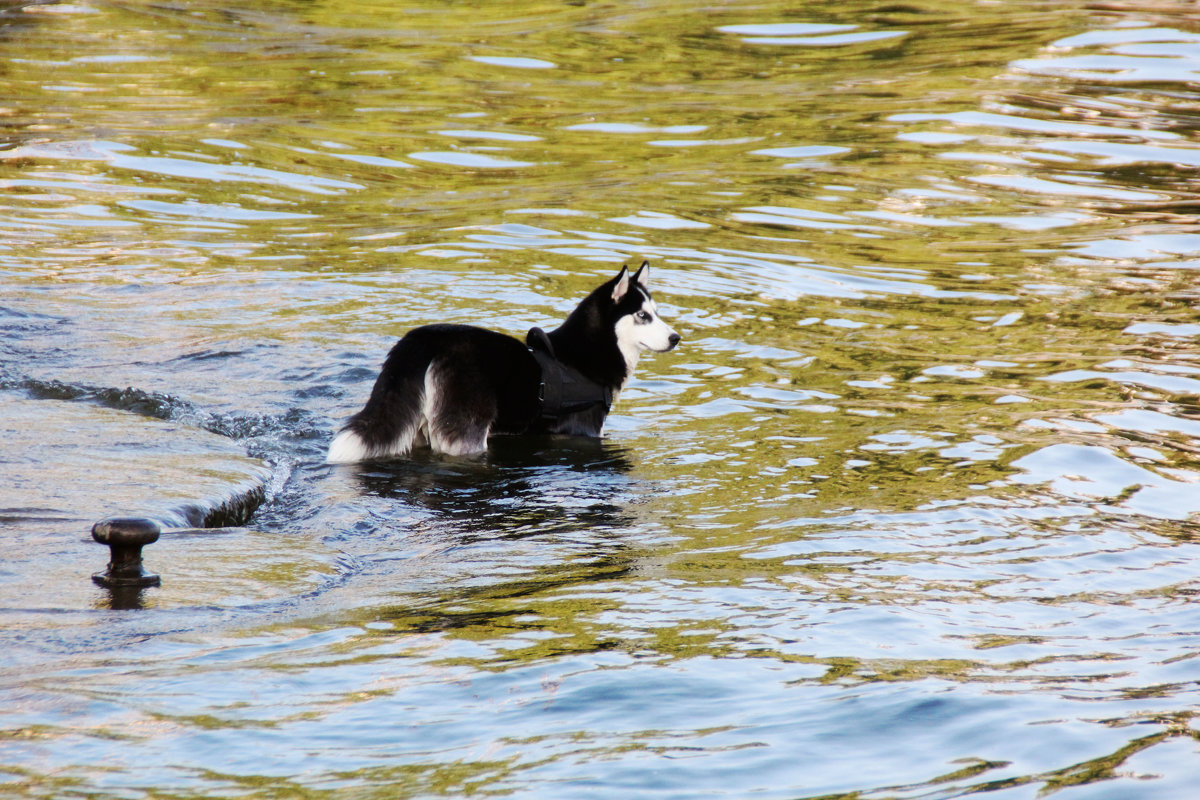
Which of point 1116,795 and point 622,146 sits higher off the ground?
point 622,146

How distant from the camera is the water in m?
3.44

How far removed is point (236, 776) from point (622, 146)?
13.3 metres

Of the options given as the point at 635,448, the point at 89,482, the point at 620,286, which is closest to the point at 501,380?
the point at 635,448

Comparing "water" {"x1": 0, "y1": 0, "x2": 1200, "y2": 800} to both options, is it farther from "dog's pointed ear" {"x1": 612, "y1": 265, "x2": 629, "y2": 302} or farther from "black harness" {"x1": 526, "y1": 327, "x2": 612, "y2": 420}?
"dog's pointed ear" {"x1": 612, "y1": 265, "x2": 629, "y2": 302}

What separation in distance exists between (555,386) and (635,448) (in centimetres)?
58

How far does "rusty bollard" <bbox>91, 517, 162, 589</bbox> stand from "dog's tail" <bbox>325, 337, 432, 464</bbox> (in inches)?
83.2

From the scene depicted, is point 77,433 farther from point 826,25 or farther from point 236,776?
point 826,25

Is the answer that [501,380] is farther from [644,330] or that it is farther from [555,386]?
[644,330]

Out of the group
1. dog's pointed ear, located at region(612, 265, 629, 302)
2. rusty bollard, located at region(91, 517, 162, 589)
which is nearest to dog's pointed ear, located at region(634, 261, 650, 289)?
dog's pointed ear, located at region(612, 265, 629, 302)

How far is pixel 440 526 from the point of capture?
558cm

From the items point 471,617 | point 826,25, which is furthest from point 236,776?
point 826,25

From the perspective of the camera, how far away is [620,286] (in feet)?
24.3

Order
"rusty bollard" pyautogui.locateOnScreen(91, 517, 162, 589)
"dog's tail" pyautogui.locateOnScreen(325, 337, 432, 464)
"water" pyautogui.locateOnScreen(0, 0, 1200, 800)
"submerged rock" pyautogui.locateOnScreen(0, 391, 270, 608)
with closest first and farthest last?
"water" pyautogui.locateOnScreen(0, 0, 1200, 800) → "rusty bollard" pyautogui.locateOnScreen(91, 517, 162, 589) → "submerged rock" pyautogui.locateOnScreen(0, 391, 270, 608) → "dog's tail" pyautogui.locateOnScreen(325, 337, 432, 464)

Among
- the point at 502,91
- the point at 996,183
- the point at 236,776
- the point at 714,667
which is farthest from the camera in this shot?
the point at 502,91
